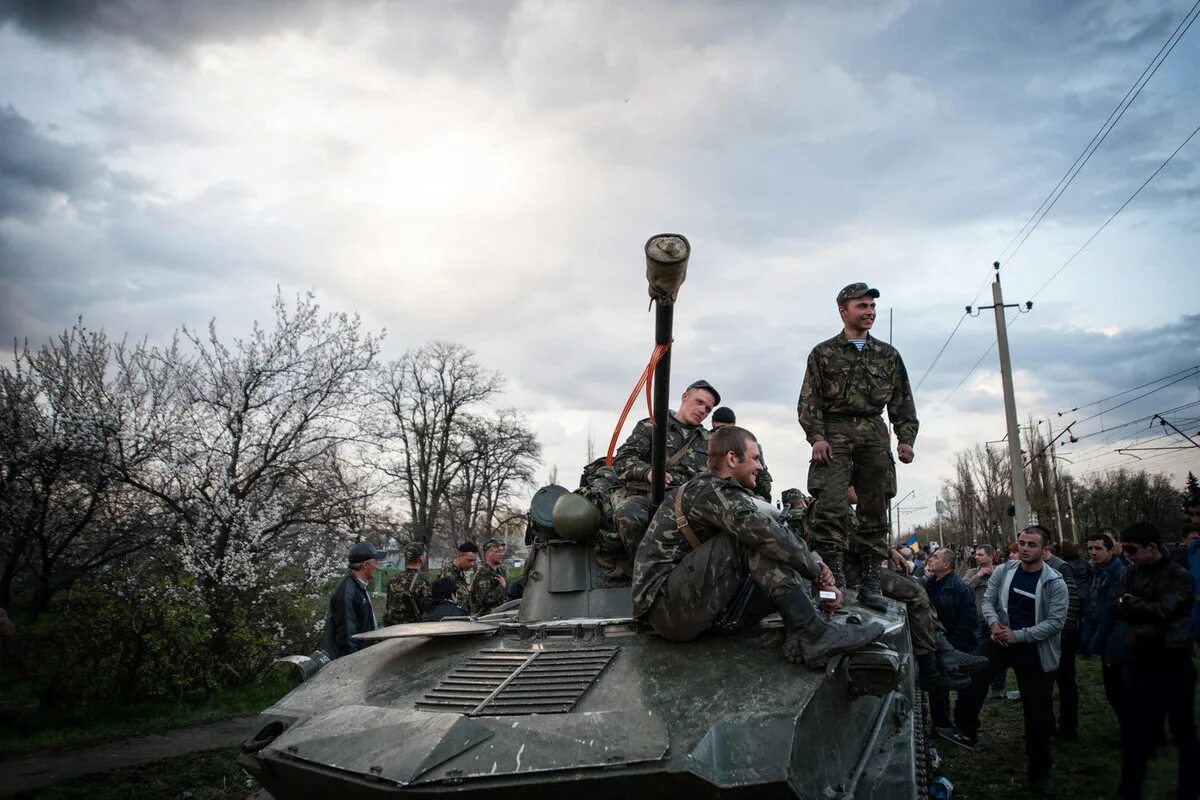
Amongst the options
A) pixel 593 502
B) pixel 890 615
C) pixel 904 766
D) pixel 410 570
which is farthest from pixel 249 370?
pixel 904 766

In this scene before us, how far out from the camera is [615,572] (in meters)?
5.56

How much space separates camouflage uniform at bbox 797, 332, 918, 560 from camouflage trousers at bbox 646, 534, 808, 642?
2456mm

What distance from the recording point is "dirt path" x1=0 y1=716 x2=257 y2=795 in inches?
313

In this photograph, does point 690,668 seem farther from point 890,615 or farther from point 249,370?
point 249,370

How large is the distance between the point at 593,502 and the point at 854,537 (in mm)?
2297

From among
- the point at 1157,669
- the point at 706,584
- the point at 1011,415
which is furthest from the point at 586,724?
the point at 1011,415

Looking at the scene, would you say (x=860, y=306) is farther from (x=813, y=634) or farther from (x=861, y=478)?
(x=813, y=634)

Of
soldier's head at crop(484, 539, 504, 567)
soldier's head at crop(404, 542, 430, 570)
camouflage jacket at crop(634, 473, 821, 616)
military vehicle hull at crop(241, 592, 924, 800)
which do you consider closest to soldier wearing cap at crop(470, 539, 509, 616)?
soldier's head at crop(484, 539, 504, 567)

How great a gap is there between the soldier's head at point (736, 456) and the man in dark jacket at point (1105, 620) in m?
4.13

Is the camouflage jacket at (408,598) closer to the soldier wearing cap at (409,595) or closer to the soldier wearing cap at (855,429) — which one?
the soldier wearing cap at (409,595)

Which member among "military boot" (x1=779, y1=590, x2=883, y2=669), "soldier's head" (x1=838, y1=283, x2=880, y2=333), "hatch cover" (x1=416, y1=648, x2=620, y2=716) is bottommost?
"hatch cover" (x1=416, y1=648, x2=620, y2=716)

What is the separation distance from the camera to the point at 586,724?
11.6 ft

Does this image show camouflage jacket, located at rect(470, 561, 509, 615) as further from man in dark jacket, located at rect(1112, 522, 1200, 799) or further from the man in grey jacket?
man in dark jacket, located at rect(1112, 522, 1200, 799)

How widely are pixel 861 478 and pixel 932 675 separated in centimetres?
187
